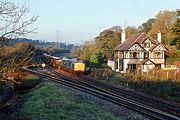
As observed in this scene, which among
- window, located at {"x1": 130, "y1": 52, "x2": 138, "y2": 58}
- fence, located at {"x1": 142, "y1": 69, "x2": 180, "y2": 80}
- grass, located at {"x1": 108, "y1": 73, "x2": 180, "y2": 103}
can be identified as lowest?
grass, located at {"x1": 108, "y1": 73, "x2": 180, "y2": 103}

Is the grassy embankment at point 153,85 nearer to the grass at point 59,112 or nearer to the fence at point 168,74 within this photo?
the fence at point 168,74

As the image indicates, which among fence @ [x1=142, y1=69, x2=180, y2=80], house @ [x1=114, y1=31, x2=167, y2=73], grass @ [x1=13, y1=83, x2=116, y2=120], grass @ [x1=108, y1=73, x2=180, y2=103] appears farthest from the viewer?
house @ [x1=114, y1=31, x2=167, y2=73]

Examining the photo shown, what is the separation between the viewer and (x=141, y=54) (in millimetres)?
51406

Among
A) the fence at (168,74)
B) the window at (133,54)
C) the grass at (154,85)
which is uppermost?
the window at (133,54)

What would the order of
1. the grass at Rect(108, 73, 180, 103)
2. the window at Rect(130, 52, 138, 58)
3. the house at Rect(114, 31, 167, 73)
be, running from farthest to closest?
the window at Rect(130, 52, 138, 58)
the house at Rect(114, 31, 167, 73)
the grass at Rect(108, 73, 180, 103)

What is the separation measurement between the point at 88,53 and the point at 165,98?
147 ft

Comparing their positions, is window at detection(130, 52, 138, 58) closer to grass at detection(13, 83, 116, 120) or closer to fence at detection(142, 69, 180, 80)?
fence at detection(142, 69, 180, 80)

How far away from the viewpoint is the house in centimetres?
5038

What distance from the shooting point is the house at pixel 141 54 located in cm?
5038

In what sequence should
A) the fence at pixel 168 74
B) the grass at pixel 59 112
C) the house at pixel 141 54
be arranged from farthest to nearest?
the house at pixel 141 54
the fence at pixel 168 74
the grass at pixel 59 112

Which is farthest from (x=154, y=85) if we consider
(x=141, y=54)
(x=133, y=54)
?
(x=141, y=54)

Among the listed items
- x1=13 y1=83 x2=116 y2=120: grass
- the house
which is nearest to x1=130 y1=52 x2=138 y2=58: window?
the house

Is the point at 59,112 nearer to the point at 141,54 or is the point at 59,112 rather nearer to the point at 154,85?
the point at 154,85

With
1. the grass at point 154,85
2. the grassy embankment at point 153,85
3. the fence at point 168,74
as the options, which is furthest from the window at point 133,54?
the fence at point 168,74
